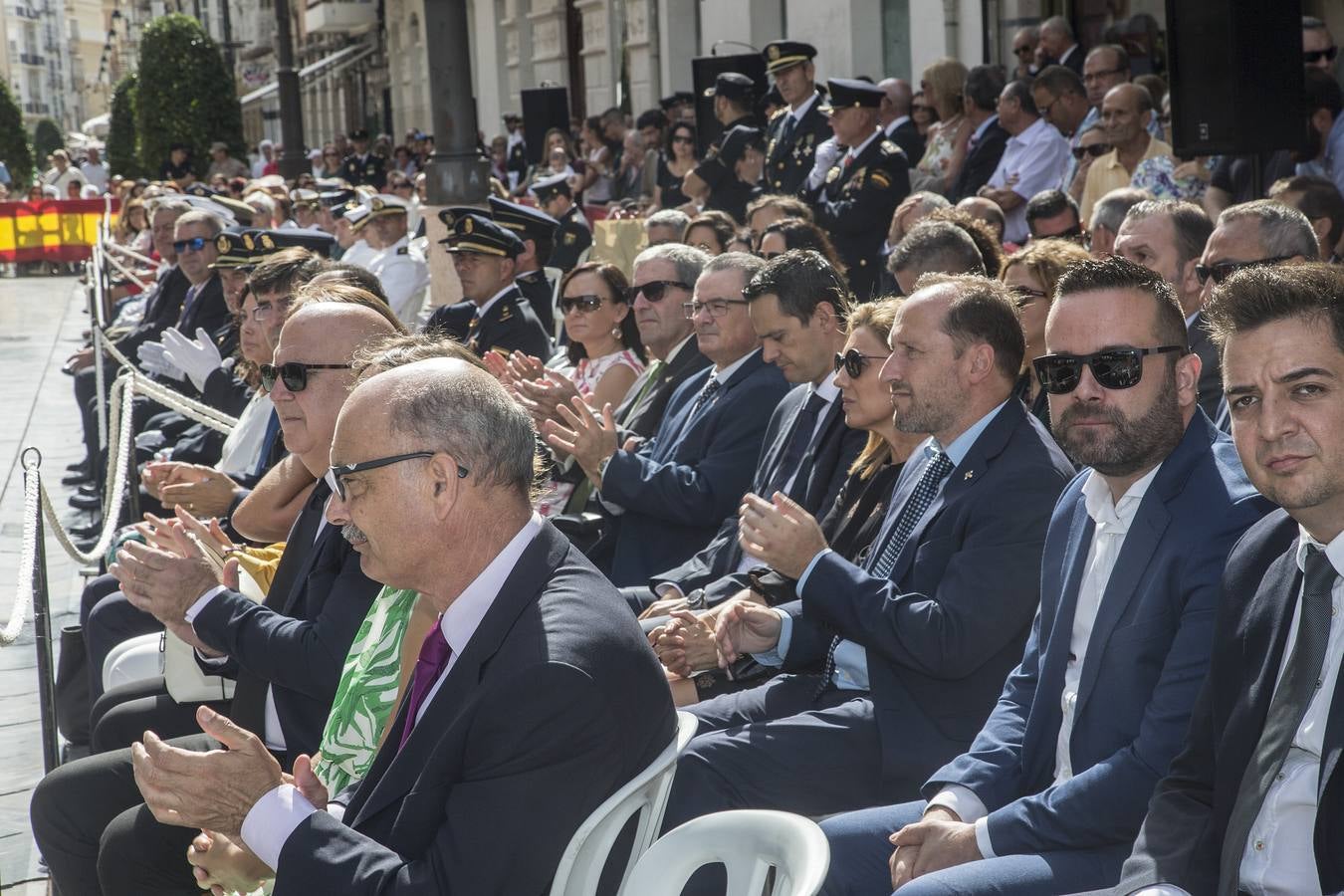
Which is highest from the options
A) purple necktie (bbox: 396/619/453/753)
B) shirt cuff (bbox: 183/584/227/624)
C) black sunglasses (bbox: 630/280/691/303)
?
black sunglasses (bbox: 630/280/691/303)

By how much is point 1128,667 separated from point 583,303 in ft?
13.5

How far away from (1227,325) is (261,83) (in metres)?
63.6

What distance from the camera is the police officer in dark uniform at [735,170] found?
1061cm

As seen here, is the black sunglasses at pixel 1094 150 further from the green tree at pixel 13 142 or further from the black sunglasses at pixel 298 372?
the green tree at pixel 13 142

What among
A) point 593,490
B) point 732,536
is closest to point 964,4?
point 593,490

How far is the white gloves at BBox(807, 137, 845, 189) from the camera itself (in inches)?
348

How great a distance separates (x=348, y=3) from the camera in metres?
44.7

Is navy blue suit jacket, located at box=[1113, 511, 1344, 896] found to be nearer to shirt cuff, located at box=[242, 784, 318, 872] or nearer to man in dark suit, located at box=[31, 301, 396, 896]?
shirt cuff, located at box=[242, 784, 318, 872]

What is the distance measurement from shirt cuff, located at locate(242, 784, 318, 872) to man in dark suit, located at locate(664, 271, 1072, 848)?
126 centimetres

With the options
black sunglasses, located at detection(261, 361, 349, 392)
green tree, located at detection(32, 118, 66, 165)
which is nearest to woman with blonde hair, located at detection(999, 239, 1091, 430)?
black sunglasses, located at detection(261, 361, 349, 392)

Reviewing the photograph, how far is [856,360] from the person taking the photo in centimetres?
437

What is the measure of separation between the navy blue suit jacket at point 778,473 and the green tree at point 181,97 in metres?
29.2

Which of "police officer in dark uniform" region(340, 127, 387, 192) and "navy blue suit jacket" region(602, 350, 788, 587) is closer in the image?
"navy blue suit jacket" region(602, 350, 788, 587)

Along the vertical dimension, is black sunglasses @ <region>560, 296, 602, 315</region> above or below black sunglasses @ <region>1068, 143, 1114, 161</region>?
below
